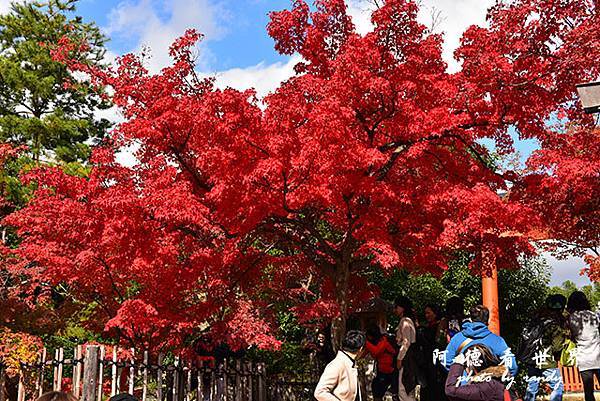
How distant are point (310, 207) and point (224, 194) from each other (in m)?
1.67

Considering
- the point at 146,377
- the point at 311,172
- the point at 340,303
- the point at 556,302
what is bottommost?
the point at 146,377

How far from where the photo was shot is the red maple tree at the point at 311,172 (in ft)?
25.5

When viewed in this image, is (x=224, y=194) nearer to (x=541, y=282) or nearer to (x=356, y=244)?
(x=356, y=244)

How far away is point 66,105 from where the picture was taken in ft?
71.8

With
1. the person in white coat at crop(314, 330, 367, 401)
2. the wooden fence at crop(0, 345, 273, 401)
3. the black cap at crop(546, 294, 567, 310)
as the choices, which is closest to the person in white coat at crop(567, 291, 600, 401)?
the black cap at crop(546, 294, 567, 310)

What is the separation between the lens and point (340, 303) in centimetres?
911

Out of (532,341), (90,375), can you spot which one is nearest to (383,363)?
(532,341)

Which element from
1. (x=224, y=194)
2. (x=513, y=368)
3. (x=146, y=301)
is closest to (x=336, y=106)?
(x=224, y=194)

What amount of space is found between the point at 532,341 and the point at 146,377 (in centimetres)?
408

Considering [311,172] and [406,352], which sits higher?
[311,172]

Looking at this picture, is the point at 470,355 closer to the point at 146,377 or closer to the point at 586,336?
the point at 586,336

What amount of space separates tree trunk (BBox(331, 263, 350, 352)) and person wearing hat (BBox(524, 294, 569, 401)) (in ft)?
10.1

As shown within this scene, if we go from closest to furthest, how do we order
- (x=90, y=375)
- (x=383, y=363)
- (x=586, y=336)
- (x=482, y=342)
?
(x=482, y=342) < (x=90, y=375) < (x=586, y=336) < (x=383, y=363)

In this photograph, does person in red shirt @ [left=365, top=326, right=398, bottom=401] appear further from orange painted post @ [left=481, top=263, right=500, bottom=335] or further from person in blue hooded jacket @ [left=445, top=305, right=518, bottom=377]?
orange painted post @ [left=481, top=263, right=500, bottom=335]
